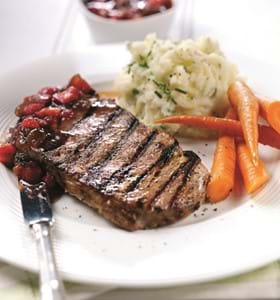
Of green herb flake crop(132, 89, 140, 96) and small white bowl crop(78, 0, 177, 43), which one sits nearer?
green herb flake crop(132, 89, 140, 96)

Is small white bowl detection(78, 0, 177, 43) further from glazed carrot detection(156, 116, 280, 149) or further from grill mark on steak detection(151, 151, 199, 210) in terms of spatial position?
grill mark on steak detection(151, 151, 199, 210)

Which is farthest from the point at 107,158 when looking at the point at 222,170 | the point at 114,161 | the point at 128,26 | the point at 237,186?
the point at 128,26

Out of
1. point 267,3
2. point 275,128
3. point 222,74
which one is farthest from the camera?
point 267,3

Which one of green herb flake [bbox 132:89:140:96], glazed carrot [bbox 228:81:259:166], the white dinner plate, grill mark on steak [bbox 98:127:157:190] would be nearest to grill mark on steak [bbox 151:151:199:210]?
the white dinner plate

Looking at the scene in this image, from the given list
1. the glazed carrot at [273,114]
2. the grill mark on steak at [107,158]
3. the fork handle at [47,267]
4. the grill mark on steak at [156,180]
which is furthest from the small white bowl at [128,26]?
the fork handle at [47,267]

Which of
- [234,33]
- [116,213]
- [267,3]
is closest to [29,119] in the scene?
[116,213]

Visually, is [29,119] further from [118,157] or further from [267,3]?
[267,3]
